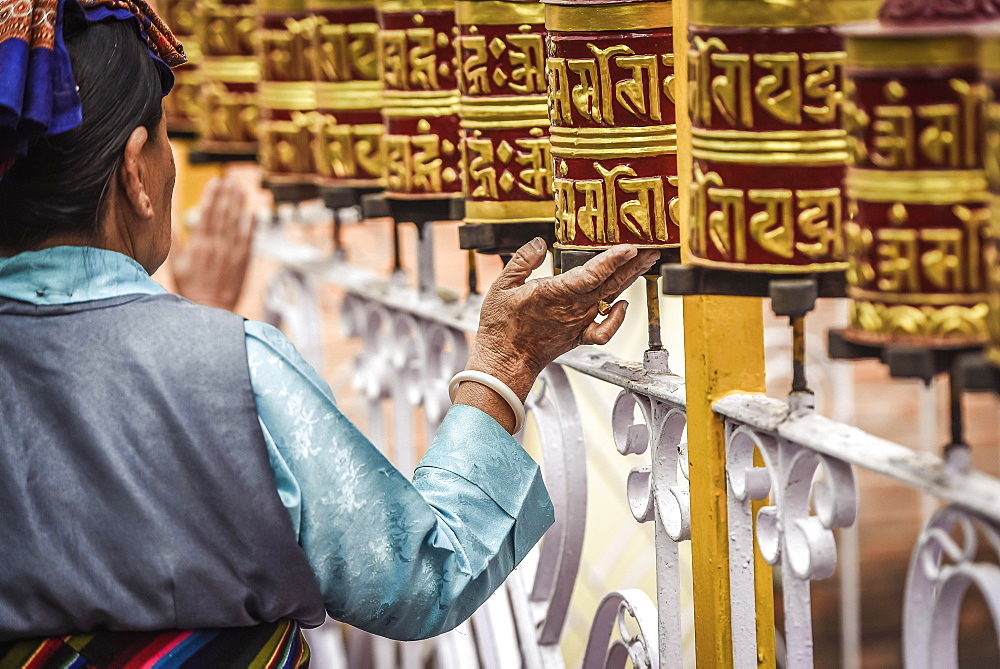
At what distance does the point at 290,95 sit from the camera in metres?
2.27

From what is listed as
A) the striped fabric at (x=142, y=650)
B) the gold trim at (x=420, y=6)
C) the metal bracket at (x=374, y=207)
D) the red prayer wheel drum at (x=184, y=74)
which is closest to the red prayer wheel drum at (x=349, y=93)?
the metal bracket at (x=374, y=207)

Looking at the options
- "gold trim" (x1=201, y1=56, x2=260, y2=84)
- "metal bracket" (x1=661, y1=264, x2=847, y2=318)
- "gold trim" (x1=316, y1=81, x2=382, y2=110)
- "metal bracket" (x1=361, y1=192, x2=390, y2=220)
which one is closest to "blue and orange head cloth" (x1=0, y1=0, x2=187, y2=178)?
"metal bracket" (x1=661, y1=264, x2=847, y2=318)

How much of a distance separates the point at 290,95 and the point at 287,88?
0.02 meters

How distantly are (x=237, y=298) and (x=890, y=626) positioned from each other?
8.53 ft

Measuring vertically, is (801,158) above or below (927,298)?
above

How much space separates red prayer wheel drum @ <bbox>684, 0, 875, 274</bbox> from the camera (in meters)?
1.14

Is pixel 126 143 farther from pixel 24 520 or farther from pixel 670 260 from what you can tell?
pixel 670 260

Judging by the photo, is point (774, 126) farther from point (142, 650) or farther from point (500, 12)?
point (142, 650)

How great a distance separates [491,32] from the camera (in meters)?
1.58

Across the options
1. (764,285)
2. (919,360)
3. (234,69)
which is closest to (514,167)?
(764,285)

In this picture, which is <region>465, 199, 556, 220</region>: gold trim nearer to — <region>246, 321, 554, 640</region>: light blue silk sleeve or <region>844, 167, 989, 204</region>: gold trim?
<region>246, 321, 554, 640</region>: light blue silk sleeve

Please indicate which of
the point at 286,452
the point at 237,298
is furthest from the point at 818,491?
the point at 237,298

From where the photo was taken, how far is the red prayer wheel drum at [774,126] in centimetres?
114

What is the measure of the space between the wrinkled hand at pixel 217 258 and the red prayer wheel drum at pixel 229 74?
0.44ft
